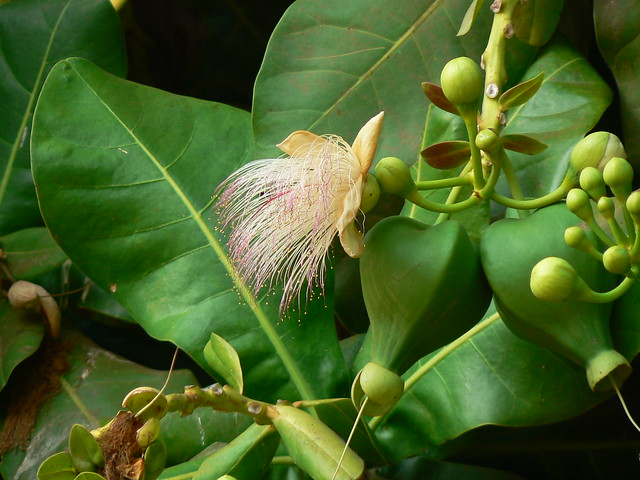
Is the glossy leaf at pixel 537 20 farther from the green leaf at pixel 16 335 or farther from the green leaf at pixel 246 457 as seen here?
the green leaf at pixel 16 335

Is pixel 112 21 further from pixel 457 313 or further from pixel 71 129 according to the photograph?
pixel 457 313

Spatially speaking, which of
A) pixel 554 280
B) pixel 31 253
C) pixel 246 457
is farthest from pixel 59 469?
pixel 31 253

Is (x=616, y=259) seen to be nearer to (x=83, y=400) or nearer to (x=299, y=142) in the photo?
(x=299, y=142)

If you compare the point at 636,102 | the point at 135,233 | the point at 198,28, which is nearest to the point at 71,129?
the point at 135,233

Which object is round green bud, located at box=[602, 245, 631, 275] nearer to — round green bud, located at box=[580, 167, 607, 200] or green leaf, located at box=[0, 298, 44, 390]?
round green bud, located at box=[580, 167, 607, 200]

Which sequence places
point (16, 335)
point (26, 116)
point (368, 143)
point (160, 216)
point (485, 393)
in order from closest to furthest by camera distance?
point (368, 143)
point (485, 393)
point (160, 216)
point (16, 335)
point (26, 116)
